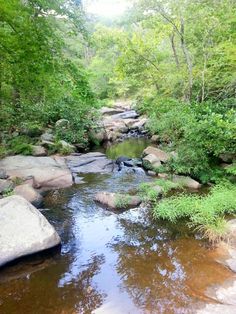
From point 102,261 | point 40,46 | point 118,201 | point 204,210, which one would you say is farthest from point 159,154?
point 102,261

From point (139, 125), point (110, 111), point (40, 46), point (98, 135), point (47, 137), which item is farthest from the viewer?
point (110, 111)

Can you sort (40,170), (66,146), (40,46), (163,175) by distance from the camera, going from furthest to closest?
1. (66,146)
2. (163,175)
3. (40,170)
4. (40,46)

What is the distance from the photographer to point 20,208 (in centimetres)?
531

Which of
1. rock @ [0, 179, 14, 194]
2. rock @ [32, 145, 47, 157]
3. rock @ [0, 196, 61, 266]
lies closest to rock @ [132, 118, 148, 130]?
rock @ [32, 145, 47, 157]

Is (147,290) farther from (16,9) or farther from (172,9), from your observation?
(172,9)

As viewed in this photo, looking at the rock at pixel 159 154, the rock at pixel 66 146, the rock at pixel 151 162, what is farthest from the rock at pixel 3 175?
the rock at pixel 159 154

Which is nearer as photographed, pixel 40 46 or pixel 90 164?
pixel 40 46

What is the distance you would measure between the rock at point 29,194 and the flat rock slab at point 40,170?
0.93 metres

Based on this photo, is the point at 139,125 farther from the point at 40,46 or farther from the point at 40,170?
the point at 40,46

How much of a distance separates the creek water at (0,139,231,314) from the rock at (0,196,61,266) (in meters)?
0.21

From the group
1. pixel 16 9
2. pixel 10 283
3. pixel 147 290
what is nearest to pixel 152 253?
pixel 147 290

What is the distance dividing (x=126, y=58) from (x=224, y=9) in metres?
5.94

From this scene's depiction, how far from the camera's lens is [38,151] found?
11250 mm

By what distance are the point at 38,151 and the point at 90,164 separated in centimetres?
212
